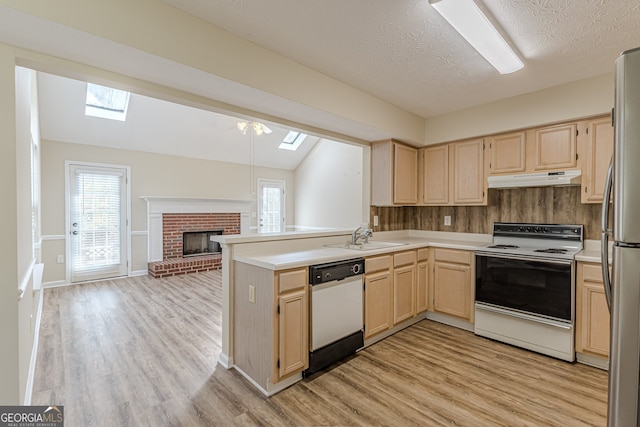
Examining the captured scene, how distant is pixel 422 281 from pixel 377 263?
954 millimetres

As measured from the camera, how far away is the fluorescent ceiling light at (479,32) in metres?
1.65

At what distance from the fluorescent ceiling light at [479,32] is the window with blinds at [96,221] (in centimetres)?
608

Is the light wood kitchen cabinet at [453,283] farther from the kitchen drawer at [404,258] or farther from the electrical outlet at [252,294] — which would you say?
the electrical outlet at [252,294]

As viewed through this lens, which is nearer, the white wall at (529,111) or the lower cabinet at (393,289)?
the white wall at (529,111)

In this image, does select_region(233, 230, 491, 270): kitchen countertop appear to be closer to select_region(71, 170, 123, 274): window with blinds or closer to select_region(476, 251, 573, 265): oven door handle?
select_region(476, 251, 573, 265): oven door handle

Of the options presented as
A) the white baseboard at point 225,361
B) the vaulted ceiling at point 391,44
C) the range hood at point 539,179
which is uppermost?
the vaulted ceiling at point 391,44

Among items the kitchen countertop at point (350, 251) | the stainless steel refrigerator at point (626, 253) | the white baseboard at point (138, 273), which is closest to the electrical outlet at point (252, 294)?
the kitchen countertop at point (350, 251)

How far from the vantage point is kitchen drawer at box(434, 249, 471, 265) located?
3.25 meters

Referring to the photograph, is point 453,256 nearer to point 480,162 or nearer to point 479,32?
point 480,162

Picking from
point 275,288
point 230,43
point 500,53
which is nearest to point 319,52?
point 230,43

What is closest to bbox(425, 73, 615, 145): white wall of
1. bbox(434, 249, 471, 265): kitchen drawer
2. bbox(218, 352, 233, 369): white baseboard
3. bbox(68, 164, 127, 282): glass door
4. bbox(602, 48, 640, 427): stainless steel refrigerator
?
bbox(434, 249, 471, 265): kitchen drawer

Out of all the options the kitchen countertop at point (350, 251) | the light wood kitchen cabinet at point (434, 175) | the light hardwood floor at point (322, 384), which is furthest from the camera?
the light wood kitchen cabinet at point (434, 175)

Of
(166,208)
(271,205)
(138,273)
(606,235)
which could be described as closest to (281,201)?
(271,205)

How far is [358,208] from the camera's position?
6441 millimetres
